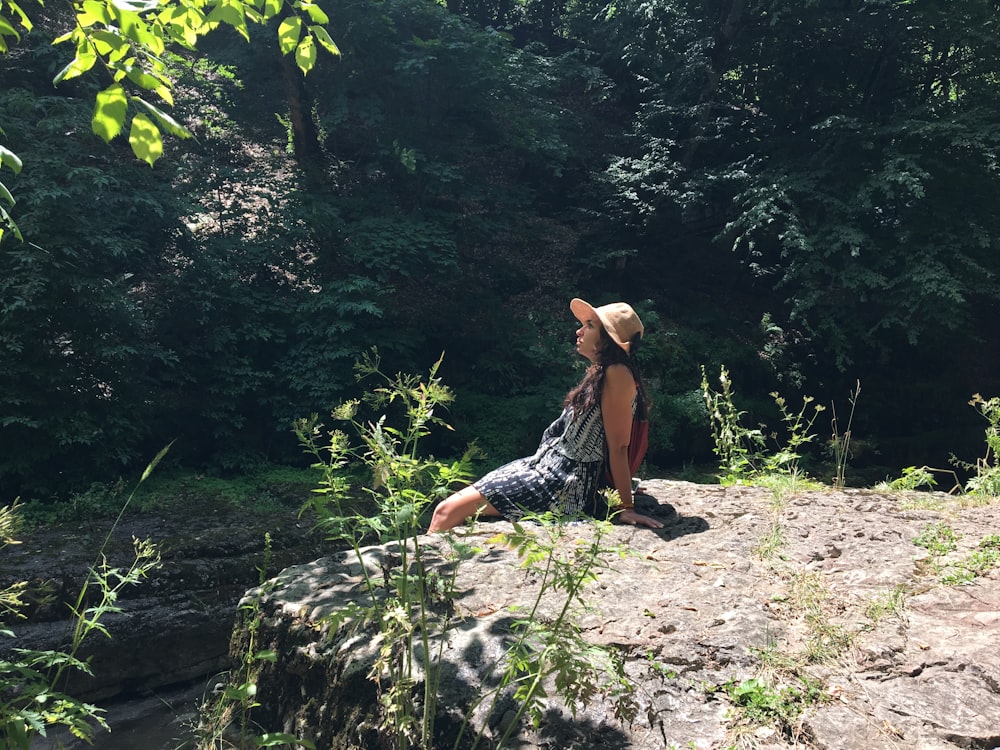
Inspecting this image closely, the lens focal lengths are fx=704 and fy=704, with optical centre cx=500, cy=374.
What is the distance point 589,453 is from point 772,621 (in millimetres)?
1433

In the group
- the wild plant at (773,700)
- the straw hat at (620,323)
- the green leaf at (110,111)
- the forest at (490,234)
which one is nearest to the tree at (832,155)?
the forest at (490,234)

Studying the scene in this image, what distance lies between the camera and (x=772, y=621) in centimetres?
251

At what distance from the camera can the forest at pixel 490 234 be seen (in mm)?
7039

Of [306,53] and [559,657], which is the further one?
[306,53]

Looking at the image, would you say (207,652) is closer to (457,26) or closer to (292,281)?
(292,281)

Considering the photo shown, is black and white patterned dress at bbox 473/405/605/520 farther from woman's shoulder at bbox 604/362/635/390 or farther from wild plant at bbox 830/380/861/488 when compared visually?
wild plant at bbox 830/380/861/488

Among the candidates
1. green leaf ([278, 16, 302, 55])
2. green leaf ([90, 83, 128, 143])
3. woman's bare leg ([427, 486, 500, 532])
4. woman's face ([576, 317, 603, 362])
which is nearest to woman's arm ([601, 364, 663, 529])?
woman's face ([576, 317, 603, 362])

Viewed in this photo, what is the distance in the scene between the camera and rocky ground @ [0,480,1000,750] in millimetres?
1980

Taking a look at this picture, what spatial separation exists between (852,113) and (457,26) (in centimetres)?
610

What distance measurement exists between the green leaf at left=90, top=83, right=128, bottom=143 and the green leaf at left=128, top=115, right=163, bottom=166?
11 cm

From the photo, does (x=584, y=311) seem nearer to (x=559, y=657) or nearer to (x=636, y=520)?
(x=636, y=520)

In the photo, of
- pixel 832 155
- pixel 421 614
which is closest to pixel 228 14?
pixel 421 614

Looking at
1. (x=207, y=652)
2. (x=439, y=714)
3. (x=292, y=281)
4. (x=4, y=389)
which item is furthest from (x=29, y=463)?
(x=439, y=714)

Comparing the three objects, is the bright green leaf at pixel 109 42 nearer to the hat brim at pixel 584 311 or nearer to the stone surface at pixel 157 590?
the hat brim at pixel 584 311
